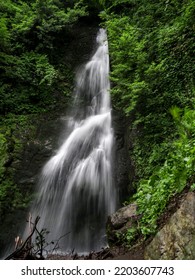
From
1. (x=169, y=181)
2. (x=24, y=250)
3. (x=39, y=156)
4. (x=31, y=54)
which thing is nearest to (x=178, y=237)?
(x=169, y=181)

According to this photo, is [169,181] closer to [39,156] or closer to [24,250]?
[24,250]

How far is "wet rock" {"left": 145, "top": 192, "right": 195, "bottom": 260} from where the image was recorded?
380 cm

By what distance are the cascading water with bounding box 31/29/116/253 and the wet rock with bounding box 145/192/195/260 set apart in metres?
4.02

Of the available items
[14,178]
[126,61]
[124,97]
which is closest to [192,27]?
[126,61]

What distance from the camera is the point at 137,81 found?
839 cm

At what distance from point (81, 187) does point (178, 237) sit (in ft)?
18.0

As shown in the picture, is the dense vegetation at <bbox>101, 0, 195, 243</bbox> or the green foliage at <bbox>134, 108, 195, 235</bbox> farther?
the dense vegetation at <bbox>101, 0, 195, 243</bbox>

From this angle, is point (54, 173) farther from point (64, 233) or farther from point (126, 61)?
point (126, 61)

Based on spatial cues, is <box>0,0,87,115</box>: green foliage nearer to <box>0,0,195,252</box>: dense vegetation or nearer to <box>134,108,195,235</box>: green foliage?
<box>0,0,195,252</box>: dense vegetation

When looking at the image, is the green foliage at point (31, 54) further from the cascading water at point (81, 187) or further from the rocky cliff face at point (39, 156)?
the cascading water at point (81, 187)

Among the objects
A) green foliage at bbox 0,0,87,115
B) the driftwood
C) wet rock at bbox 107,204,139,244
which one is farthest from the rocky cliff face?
the driftwood

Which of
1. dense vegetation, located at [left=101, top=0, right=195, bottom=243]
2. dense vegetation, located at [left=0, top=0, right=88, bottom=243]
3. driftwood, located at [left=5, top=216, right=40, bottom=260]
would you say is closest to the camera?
driftwood, located at [left=5, top=216, right=40, bottom=260]

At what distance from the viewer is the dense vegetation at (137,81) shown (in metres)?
5.70

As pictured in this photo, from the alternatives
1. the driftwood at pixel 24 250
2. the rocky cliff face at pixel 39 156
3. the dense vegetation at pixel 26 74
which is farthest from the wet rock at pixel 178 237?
the dense vegetation at pixel 26 74
